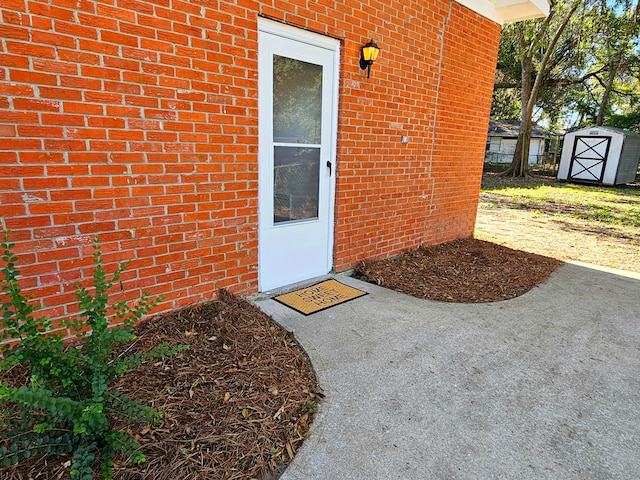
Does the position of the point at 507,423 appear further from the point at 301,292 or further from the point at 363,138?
the point at 363,138

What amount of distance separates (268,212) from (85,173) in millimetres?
1420

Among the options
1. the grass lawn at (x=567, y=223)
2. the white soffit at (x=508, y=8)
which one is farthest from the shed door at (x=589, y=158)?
the white soffit at (x=508, y=8)

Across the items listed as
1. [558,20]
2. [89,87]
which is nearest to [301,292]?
[89,87]

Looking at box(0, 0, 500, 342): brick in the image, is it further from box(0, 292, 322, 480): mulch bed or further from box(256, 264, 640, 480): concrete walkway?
box(256, 264, 640, 480): concrete walkway

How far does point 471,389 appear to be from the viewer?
7.48 ft

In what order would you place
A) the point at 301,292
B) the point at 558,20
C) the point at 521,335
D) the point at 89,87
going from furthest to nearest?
the point at 558,20 → the point at 301,292 → the point at 521,335 → the point at 89,87

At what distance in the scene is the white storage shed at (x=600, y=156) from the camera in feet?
51.2

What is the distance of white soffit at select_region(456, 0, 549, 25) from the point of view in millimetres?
4992

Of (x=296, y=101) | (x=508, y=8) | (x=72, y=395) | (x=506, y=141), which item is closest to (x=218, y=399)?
(x=72, y=395)

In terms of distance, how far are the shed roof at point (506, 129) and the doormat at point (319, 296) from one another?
27872 mm

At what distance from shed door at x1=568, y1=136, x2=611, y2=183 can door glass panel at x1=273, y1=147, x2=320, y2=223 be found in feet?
56.5

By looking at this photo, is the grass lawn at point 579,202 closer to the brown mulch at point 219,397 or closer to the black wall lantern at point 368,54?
the black wall lantern at point 368,54

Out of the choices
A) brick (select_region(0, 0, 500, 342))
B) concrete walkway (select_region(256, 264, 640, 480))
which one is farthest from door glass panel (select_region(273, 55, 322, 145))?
concrete walkway (select_region(256, 264, 640, 480))

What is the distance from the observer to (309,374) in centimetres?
Result: 234
